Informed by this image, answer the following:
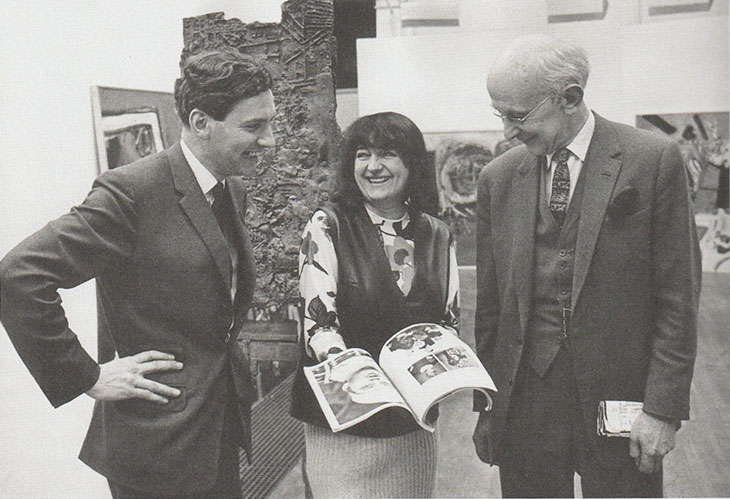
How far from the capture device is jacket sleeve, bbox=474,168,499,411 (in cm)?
192

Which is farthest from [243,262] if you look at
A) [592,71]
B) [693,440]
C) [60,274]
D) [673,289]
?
[693,440]

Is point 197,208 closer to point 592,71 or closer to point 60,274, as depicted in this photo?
point 60,274

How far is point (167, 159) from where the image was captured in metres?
1.57

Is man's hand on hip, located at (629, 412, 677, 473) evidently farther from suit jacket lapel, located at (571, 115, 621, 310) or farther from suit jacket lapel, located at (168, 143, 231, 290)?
suit jacket lapel, located at (168, 143, 231, 290)

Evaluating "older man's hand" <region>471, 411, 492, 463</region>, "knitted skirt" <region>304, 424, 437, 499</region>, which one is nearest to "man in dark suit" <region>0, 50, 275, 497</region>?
"knitted skirt" <region>304, 424, 437, 499</region>

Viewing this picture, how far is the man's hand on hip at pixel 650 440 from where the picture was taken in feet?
5.54

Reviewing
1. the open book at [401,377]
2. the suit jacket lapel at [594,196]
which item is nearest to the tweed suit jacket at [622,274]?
the suit jacket lapel at [594,196]

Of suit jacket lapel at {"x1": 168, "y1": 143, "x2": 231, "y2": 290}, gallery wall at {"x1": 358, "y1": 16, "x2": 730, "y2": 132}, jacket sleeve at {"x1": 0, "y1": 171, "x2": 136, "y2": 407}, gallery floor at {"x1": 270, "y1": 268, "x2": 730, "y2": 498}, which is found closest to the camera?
jacket sleeve at {"x1": 0, "y1": 171, "x2": 136, "y2": 407}

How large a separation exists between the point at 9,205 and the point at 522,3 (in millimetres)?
1679

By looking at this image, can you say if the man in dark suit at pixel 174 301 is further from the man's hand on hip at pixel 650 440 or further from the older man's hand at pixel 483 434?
the man's hand on hip at pixel 650 440

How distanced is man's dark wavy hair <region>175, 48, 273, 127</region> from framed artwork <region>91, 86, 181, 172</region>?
49cm

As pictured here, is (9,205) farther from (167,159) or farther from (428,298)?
(428,298)

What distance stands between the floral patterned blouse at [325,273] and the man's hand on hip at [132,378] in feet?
1.35

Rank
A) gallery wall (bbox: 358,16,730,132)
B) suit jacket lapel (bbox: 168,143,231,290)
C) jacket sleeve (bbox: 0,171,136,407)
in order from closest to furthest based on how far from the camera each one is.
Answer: jacket sleeve (bbox: 0,171,136,407) < suit jacket lapel (bbox: 168,143,231,290) < gallery wall (bbox: 358,16,730,132)
